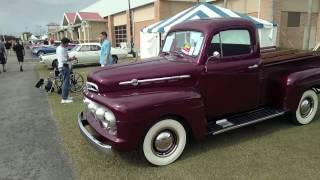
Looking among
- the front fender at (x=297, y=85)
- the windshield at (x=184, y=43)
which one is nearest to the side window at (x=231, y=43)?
the windshield at (x=184, y=43)

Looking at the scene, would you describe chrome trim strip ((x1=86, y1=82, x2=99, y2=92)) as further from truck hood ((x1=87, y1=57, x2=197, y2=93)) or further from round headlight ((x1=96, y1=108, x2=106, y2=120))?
round headlight ((x1=96, y1=108, x2=106, y2=120))

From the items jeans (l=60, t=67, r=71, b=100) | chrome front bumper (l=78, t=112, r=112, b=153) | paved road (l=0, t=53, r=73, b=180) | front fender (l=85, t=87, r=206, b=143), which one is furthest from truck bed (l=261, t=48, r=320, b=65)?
jeans (l=60, t=67, r=71, b=100)

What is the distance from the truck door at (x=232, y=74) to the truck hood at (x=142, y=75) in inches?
16.5

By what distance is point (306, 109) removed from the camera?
21.6ft

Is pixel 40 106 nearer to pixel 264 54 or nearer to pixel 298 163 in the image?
pixel 264 54

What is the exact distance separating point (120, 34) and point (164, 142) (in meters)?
38.0

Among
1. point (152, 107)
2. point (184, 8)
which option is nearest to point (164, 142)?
point (152, 107)

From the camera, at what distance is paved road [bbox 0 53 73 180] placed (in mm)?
4789

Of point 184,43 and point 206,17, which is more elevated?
point 206,17

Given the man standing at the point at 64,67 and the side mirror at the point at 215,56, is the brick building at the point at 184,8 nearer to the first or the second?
the man standing at the point at 64,67

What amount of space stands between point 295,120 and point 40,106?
6794mm

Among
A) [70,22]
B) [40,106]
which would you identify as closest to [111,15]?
[70,22]

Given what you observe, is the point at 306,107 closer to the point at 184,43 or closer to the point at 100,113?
the point at 184,43

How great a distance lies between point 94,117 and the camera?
5102 millimetres
